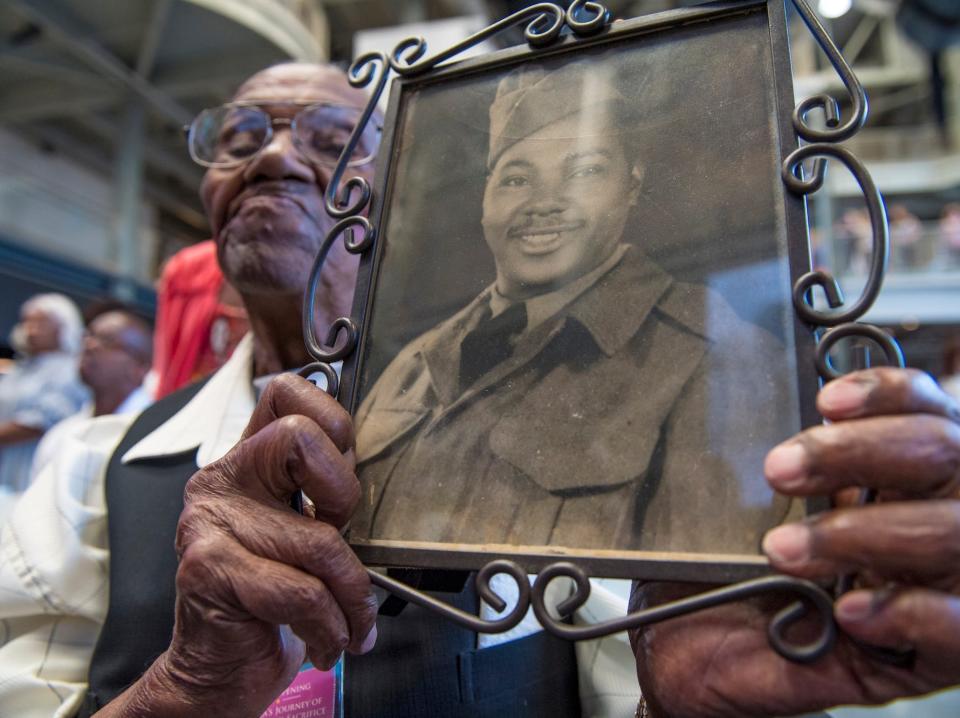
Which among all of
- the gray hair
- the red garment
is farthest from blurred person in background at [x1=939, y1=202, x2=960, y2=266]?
the gray hair

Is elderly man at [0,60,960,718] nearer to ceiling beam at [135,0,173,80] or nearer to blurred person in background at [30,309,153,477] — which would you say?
blurred person in background at [30,309,153,477]

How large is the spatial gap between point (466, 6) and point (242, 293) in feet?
22.2

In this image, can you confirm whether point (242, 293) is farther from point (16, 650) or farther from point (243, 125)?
point (16, 650)

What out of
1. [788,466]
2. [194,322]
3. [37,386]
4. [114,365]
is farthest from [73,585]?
[37,386]

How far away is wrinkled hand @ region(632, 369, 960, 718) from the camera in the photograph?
1.32ft

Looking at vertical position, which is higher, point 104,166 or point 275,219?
point 104,166

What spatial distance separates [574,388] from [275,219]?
622mm

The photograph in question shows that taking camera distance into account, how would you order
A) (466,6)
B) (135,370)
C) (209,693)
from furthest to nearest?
(466,6) → (135,370) → (209,693)

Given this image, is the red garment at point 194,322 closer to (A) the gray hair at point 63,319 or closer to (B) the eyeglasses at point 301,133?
(B) the eyeglasses at point 301,133

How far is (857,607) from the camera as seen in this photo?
0.41 meters

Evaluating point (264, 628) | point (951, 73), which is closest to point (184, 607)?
point (264, 628)

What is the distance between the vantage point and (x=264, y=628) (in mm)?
566

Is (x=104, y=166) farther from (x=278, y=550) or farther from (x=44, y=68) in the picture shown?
(x=278, y=550)

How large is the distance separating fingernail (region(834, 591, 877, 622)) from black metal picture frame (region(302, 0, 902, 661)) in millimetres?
14
